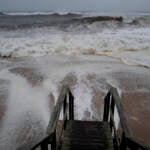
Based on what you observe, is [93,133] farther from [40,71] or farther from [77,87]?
[40,71]

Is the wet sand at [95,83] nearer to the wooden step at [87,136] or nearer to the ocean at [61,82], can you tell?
the ocean at [61,82]

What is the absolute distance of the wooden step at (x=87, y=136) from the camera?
11.3ft

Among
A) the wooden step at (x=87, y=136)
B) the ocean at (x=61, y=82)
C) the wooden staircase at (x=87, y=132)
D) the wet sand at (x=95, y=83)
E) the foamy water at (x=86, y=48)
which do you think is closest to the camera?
the wooden staircase at (x=87, y=132)

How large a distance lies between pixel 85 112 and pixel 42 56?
811cm

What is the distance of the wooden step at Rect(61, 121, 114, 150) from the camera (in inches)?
135

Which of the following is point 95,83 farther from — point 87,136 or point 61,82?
point 87,136

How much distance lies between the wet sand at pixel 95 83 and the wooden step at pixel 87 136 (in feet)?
4.77

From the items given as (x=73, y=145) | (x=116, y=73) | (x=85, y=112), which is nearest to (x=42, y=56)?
(x=116, y=73)

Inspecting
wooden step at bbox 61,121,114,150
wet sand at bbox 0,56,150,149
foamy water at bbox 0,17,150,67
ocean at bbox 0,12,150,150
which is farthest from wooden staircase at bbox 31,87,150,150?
foamy water at bbox 0,17,150,67

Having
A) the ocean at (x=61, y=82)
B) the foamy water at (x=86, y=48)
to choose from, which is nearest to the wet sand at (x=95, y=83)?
the ocean at (x=61, y=82)

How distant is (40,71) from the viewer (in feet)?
34.8

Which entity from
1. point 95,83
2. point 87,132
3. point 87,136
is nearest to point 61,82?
point 95,83

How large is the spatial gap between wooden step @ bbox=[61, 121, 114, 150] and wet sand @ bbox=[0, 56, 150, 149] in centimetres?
145

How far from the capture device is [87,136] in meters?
3.80
